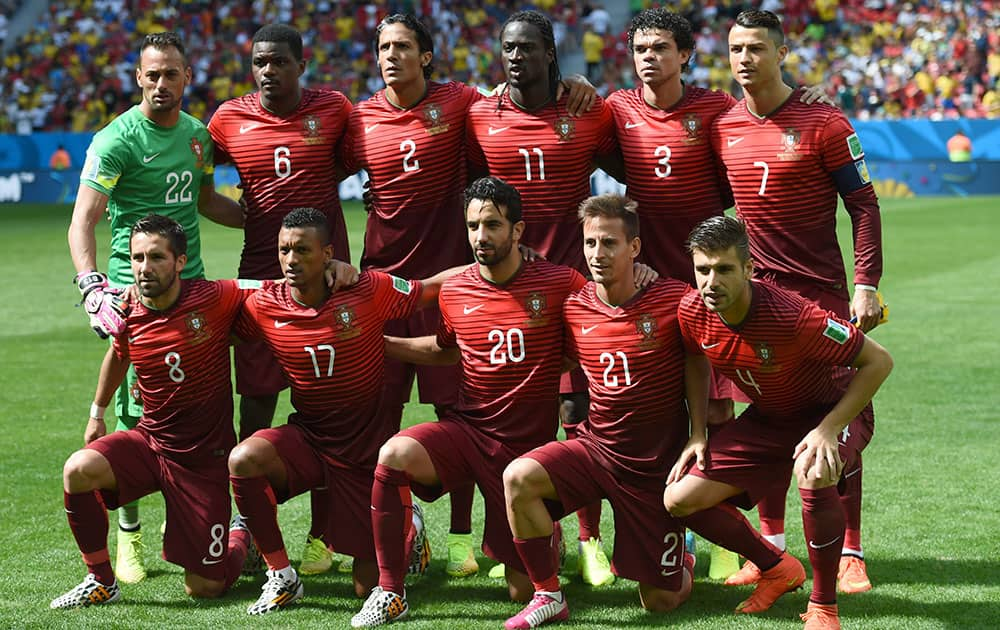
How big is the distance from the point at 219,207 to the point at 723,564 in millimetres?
2903

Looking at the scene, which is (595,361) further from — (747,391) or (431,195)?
(431,195)

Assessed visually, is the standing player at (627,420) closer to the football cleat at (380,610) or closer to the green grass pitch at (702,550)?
the green grass pitch at (702,550)

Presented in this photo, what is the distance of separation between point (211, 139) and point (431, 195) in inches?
45.0

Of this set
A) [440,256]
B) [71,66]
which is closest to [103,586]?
[440,256]

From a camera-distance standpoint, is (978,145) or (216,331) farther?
(978,145)

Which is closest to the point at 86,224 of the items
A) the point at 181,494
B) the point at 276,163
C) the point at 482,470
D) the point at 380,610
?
the point at 276,163

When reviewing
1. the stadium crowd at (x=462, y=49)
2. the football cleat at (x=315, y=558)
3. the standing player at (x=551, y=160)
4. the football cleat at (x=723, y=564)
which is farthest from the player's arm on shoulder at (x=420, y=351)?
the stadium crowd at (x=462, y=49)

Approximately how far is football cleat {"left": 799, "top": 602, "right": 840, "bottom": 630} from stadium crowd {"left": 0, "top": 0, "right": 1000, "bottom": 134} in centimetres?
2300

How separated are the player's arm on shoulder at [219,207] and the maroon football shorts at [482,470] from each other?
1.60m

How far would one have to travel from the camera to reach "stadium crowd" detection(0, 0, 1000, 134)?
90.7 ft

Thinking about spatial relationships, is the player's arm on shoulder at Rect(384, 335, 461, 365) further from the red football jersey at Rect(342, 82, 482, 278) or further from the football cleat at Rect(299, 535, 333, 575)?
the football cleat at Rect(299, 535, 333, 575)

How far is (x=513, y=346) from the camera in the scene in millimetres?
5453

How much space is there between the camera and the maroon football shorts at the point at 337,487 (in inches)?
218

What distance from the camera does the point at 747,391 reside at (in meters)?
5.30
